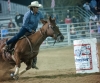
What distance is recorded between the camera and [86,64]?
→ 8.68 m

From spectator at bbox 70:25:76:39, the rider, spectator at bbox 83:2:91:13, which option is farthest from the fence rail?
the rider

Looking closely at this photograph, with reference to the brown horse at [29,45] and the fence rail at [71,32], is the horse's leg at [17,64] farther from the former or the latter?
the fence rail at [71,32]

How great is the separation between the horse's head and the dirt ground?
1.03 metres

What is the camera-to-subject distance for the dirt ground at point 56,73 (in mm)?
7527

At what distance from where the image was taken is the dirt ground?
753cm

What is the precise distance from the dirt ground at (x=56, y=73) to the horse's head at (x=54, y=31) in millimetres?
1029

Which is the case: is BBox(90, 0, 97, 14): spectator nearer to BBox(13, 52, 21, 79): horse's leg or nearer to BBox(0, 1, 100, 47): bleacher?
BBox(0, 1, 100, 47): bleacher

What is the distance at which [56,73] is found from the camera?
30.7 feet

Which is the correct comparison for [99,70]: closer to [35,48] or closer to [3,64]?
[35,48]

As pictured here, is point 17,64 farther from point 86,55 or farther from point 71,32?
point 71,32

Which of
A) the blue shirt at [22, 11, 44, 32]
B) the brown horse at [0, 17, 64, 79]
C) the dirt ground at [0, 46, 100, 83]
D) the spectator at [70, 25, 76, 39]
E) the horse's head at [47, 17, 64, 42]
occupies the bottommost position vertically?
the dirt ground at [0, 46, 100, 83]

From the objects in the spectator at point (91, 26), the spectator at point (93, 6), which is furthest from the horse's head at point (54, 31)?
the spectator at point (93, 6)

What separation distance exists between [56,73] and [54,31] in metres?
1.95

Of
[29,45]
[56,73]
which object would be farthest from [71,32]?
[29,45]
